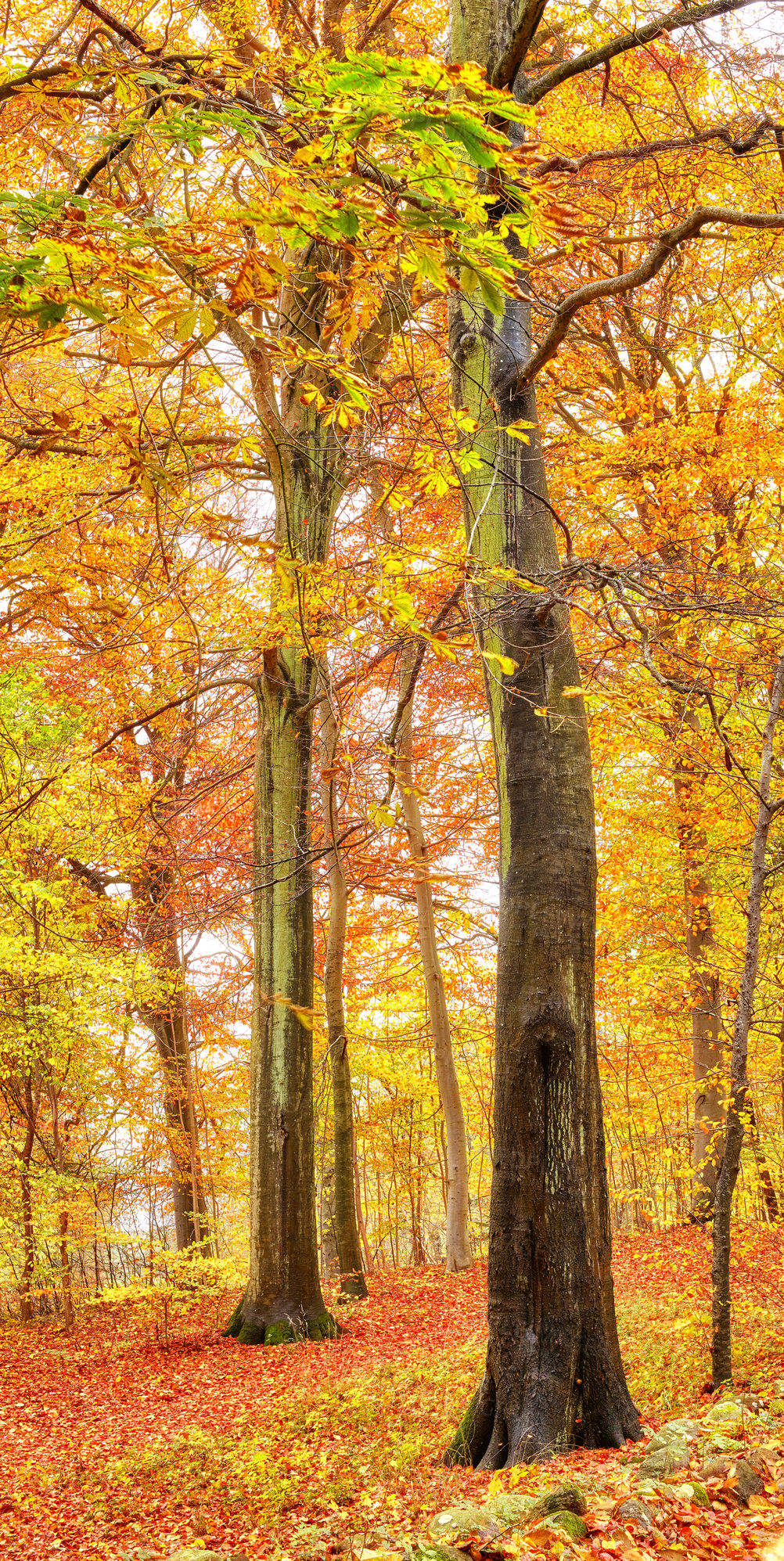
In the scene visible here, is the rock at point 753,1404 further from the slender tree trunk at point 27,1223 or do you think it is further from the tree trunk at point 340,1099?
the slender tree trunk at point 27,1223

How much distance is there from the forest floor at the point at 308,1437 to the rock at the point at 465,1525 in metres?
0.11

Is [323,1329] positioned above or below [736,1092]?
below

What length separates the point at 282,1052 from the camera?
26.0ft

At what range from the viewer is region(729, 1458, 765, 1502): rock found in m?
2.94

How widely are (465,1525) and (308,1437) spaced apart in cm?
243

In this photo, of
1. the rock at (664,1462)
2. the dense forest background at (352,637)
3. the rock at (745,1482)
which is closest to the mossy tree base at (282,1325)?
the dense forest background at (352,637)

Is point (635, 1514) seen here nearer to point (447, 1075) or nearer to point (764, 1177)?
point (447, 1075)

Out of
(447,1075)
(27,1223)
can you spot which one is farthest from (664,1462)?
(447,1075)

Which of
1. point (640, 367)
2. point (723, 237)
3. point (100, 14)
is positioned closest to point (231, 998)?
point (640, 367)

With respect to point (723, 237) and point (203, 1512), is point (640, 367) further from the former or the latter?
point (203, 1512)

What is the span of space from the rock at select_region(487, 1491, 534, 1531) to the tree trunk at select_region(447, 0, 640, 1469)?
2.83ft

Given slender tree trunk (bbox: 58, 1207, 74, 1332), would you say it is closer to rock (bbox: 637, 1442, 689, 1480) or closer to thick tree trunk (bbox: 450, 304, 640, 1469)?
thick tree trunk (bbox: 450, 304, 640, 1469)

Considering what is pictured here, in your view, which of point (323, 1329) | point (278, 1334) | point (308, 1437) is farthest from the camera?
point (323, 1329)

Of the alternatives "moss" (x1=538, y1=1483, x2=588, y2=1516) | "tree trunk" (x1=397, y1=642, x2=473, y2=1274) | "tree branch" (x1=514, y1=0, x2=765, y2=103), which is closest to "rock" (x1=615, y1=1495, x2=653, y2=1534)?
"moss" (x1=538, y1=1483, x2=588, y2=1516)
